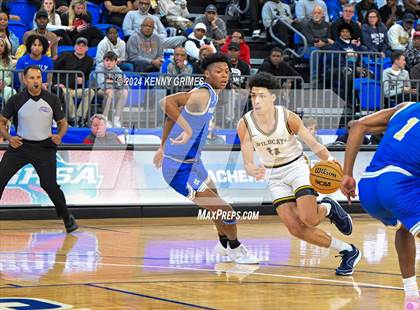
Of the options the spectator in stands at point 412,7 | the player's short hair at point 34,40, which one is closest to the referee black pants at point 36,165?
the player's short hair at point 34,40

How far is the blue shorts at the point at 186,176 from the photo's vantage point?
11.9 metres

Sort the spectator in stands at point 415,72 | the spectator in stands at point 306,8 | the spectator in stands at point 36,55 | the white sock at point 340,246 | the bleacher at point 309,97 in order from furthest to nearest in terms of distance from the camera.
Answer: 1. the spectator in stands at point 306,8
2. the spectator in stands at point 415,72
3. the bleacher at point 309,97
4. the spectator in stands at point 36,55
5. the white sock at point 340,246

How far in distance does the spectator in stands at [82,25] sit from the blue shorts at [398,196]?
490 inches

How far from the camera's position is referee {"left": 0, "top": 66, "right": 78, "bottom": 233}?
1473 centimetres

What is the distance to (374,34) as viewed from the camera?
2233 centimetres

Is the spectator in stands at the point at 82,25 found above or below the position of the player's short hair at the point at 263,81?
below

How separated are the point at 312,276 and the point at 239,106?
25.8 ft

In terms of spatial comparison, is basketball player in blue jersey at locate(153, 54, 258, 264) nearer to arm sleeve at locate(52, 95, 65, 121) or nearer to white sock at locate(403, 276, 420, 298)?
arm sleeve at locate(52, 95, 65, 121)

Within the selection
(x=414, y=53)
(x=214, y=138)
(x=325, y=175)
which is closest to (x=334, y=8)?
(x=414, y=53)

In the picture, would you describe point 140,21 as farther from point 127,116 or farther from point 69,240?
point 69,240

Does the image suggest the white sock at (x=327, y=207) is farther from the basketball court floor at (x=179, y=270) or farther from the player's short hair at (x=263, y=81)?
the player's short hair at (x=263, y=81)

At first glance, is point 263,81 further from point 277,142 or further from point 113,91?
point 113,91

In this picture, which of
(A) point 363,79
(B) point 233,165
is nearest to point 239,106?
(B) point 233,165

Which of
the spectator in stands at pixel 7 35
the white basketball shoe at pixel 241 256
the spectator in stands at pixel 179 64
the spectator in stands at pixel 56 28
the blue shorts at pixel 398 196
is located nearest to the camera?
the blue shorts at pixel 398 196
